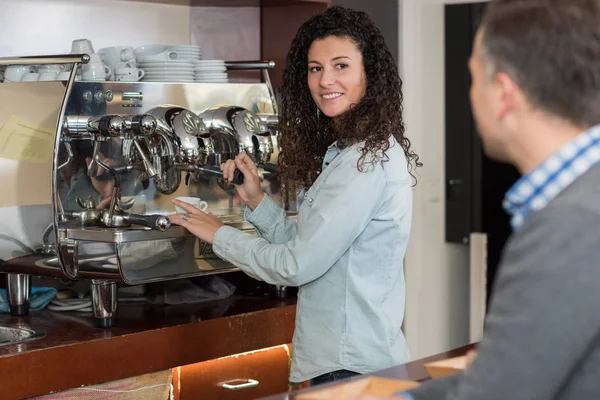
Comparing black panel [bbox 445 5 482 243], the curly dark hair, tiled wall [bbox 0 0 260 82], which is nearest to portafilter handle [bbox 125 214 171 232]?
the curly dark hair

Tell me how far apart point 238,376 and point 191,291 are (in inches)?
11.9

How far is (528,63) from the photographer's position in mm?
976

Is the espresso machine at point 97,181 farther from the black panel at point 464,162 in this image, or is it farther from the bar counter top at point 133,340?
the black panel at point 464,162

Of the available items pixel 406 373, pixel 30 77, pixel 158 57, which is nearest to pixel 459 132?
pixel 158 57

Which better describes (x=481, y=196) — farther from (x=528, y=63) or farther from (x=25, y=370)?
(x=528, y=63)

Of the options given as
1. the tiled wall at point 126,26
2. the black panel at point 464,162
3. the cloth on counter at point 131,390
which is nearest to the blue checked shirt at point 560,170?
the cloth on counter at point 131,390

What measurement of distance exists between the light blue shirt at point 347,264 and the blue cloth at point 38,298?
2.42 feet

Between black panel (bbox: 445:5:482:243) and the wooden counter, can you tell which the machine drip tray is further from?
black panel (bbox: 445:5:482:243)

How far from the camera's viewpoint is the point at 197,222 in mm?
2062

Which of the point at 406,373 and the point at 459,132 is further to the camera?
the point at 459,132

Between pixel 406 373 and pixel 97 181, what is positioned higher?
pixel 97 181

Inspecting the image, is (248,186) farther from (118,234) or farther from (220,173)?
(118,234)

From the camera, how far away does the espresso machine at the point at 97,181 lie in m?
2.12

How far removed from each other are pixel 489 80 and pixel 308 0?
181cm
